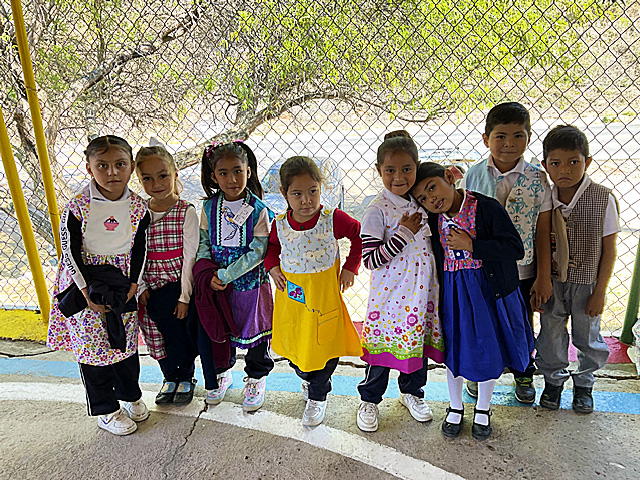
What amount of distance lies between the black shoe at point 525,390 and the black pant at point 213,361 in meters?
1.26

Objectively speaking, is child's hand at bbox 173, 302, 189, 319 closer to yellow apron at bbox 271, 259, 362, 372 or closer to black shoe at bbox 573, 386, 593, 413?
yellow apron at bbox 271, 259, 362, 372

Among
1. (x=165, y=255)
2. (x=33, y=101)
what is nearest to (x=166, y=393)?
(x=165, y=255)

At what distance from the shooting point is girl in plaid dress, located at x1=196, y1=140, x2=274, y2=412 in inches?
87.1

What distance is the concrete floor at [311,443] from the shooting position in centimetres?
201

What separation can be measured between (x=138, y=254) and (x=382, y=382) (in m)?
1.28

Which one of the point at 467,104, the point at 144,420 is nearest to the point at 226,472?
the point at 144,420

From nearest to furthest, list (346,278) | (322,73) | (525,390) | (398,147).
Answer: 1. (398,147)
2. (346,278)
3. (525,390)
4. (322,73)

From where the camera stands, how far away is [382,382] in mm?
2273

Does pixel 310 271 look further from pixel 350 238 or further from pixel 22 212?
pixel 22 212

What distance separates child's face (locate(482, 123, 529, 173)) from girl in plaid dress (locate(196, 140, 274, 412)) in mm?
1068

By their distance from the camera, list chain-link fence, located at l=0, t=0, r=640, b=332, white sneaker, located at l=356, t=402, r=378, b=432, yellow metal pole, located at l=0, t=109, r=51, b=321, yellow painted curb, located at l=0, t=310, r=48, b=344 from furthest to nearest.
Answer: yellow painted curb, located at l=0, t=310, r=48, b=344, chain-link fence, located at l=0, t=0, r=640, b=332, yellow metal pole, located at l=0, t=109, r=51, b=321, white sneaker, located at l=356, t=402, r=378, b=432

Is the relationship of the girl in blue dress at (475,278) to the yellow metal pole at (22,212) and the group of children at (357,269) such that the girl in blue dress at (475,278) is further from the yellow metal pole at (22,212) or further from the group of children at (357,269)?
the yellow metal pole at (22,212)

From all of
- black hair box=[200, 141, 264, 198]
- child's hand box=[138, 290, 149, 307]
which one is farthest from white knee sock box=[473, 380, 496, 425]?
child's hand box=[138, 290, 149, 307]

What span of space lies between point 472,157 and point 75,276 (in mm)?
2894
